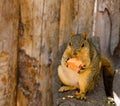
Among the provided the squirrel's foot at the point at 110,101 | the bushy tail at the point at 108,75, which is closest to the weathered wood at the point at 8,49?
the bushy tail at the point at 108,75

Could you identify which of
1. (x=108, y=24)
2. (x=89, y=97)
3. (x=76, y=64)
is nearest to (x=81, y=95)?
(x=89, y=97)

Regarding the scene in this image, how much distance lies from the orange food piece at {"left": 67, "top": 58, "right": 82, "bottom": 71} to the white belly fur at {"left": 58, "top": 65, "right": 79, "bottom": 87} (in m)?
0.03

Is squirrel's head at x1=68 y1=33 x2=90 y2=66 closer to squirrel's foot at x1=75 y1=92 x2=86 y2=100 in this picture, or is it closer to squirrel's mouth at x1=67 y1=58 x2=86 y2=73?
squirrel's mouth at x1=67 y1=58 x2=86 y2=73

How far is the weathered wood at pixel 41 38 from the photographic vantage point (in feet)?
9.78

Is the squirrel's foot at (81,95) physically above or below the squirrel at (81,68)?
below

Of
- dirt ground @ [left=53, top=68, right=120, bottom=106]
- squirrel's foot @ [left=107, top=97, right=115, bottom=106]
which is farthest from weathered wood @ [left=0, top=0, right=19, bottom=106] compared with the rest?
squirrel's foot @ [left=107, top=97, right=115, bottom=106]

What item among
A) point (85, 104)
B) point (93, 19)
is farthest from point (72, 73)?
point (93, 19)

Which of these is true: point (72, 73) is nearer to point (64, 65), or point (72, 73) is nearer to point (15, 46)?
point (64, 65)

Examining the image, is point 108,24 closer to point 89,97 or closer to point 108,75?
point 108,75

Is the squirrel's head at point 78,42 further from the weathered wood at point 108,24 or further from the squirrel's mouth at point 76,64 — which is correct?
the weathered wood at point 108,24

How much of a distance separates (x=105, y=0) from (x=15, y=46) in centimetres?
78

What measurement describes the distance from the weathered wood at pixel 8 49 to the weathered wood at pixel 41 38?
53mm

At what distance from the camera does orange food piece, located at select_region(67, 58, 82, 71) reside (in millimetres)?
2691

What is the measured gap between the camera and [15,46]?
3.05 metres
